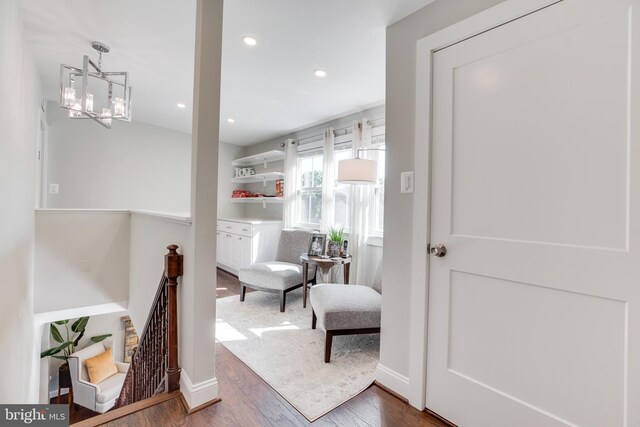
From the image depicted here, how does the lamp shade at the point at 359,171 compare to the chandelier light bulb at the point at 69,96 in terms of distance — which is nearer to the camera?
the chandelier light bulb at the point at 69,96

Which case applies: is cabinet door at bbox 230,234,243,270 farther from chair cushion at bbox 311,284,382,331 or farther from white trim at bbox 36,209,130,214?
chair cushion at bbox 311,284,382,331

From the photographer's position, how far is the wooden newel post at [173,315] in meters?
1.69

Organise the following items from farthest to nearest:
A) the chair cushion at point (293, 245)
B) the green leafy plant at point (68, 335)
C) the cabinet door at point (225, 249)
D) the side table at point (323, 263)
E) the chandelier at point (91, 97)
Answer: the cabinet door at point (225, 249) → the green leafy plant at point (68, 335) → the chair cushion at point (293, 245) → the side table at point (323, 263) → the chandelier at point (91, 97)

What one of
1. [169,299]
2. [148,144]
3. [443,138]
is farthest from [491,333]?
[148,144]

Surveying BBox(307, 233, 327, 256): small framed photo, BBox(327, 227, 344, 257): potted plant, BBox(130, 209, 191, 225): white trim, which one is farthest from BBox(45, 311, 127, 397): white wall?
BBox(327, 227, 344, 257): potted plant

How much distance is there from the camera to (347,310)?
6.87 ft

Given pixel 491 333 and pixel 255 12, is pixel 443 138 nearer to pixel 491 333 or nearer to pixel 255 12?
pixel 491 333

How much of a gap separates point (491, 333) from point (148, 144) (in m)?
5.12

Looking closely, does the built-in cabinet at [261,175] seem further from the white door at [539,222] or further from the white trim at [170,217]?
the white door at [539,222]

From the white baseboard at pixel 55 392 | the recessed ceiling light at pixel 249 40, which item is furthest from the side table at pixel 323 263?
the white baseboard at pixel 55 392

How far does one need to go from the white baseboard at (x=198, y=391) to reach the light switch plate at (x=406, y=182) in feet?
5.02

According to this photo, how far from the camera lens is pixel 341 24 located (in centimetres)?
192

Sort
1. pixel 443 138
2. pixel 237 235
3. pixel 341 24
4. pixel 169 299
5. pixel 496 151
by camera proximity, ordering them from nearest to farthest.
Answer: pixel 496 151, pixel 443 138, pixel 169 299, pixel 341 24, pixel 237 235

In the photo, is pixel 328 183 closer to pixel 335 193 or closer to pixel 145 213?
pixel 335 193
